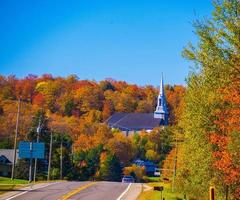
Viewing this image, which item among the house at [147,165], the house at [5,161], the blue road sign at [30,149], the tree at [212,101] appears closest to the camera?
the tree at [212,101]

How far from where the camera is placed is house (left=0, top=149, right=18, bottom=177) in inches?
3169

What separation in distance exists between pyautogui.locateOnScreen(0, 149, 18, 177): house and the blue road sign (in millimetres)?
28822

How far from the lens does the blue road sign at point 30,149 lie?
52250mm

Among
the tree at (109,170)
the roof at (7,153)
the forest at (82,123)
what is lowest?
the tree at (109,170)

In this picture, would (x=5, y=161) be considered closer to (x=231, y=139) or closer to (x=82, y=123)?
(x=82, y=123)

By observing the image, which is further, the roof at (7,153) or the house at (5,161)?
the roof at (7,153)

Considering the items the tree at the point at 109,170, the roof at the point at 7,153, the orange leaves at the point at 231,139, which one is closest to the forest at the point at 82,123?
the tree at the point at 109,170

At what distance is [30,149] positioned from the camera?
52375mm

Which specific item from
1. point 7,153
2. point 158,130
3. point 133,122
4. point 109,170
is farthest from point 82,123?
point 133,122

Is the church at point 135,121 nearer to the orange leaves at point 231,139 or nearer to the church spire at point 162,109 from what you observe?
the church spire at point 162,109

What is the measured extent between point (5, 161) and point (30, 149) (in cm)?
3015

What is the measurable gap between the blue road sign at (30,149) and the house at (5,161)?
1135 inches

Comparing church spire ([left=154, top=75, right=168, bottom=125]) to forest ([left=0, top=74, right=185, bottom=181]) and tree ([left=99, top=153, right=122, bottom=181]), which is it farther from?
tree ([left=99, top=153, right=122, bottom=181])

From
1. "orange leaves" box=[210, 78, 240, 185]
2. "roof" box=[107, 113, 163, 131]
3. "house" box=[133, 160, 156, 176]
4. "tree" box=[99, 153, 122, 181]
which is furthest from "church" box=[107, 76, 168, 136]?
"orange leaves" box=[210, 78, 240, 185]
